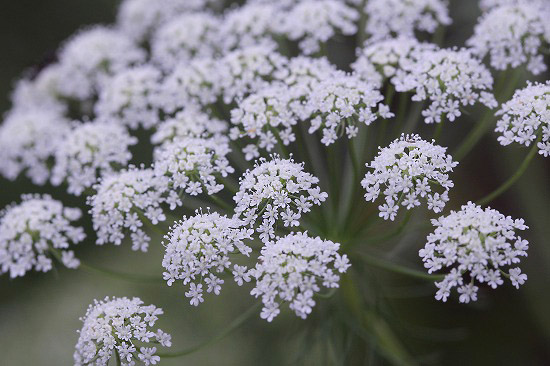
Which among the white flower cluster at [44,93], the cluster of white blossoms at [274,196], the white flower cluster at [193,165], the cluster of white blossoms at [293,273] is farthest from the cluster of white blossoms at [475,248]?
the white flower cluster at [44,93]

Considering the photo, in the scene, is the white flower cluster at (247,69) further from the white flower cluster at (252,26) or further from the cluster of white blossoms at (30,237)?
the cluster of white blossoms at (30,237)

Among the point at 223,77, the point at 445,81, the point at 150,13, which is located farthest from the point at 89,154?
the point at 445,81

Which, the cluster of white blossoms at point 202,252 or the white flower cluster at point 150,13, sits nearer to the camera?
the cluster of white blossoms at point 202,252

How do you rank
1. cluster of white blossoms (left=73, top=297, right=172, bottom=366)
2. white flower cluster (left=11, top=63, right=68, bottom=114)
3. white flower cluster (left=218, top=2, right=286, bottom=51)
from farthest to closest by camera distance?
white flower cluster (left=11, top=63, right=68, bottom=114) < white flower cluster (left=218, top=2, right=286, bottom=51) < cluster of white blossoms (left=73, top=297, right=172, bottom=366)

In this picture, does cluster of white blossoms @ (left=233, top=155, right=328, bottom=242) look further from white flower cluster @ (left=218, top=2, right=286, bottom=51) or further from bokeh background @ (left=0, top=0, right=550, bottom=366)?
white flower cluster @ (left=218, top=2, right=286, bottom=51)

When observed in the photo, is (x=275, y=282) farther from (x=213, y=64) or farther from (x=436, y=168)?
(x=213, y=64)

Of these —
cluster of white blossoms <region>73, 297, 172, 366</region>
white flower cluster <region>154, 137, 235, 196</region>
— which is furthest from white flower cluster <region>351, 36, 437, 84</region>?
cluster of white blossoms <region>73, 297, 172, 366</region>
